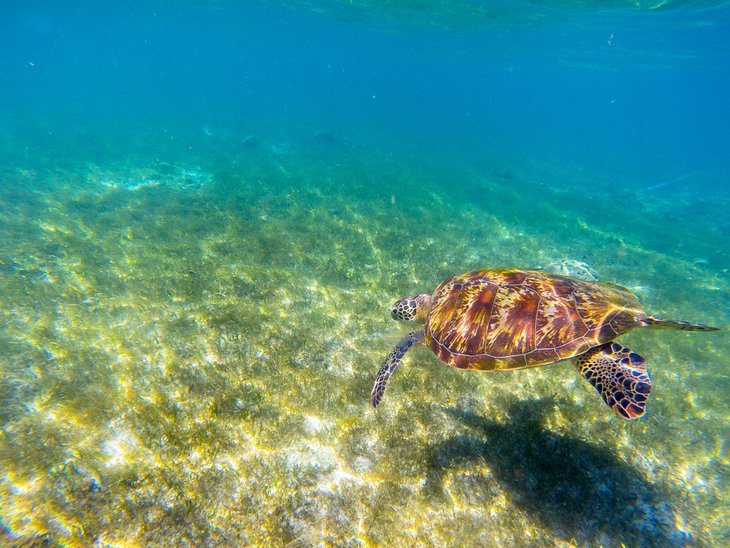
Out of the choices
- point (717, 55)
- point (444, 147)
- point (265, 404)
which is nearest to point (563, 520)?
point (265, 404)

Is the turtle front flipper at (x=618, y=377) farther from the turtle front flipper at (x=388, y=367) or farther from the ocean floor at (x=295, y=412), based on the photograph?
the turtle front flipper at (x=388, y=367)

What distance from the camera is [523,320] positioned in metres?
4.24

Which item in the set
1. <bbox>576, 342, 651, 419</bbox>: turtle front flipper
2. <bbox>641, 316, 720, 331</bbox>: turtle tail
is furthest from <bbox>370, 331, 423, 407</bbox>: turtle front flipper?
<bbox>641, 316, 720, 331</bbox>: turtle tail

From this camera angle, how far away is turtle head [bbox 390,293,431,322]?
18.6 ft

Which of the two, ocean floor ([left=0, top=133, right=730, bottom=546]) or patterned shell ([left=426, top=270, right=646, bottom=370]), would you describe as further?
patterned shell ([left=426, top=270, right=646, bottom=370])

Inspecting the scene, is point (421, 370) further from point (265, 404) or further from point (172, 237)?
point (172, 237)

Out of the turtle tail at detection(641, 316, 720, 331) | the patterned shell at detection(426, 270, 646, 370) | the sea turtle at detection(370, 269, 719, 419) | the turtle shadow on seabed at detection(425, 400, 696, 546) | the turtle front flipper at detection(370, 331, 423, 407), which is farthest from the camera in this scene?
the turtle front flipper at detection(370, 331, 423, 407)

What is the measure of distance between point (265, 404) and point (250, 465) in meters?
0.81

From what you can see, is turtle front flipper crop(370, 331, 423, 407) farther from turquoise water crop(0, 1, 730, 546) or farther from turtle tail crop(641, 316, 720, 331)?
turtle tail crop(641, 316, 720, 331)

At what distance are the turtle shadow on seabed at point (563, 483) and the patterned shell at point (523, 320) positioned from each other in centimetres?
104

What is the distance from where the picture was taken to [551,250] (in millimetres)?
11352

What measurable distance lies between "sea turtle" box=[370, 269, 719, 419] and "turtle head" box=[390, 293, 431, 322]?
566mm

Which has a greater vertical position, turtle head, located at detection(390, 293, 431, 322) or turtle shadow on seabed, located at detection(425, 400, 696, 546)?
turtle head, located at detection(390, 293, 431, 322)

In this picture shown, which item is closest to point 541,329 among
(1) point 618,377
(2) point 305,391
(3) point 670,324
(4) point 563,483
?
(1) point 618,377
